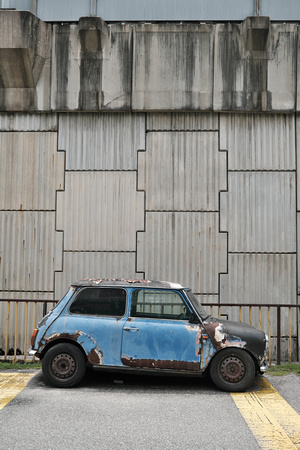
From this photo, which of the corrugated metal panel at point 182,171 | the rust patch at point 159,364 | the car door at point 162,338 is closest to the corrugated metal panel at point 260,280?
the corrugated metal panel at point 182,171

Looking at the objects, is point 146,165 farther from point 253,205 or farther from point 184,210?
point 253,205

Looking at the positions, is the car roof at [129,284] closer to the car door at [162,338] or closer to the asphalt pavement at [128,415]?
the car door at [162,338]

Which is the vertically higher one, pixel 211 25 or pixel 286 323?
pixel 211 25

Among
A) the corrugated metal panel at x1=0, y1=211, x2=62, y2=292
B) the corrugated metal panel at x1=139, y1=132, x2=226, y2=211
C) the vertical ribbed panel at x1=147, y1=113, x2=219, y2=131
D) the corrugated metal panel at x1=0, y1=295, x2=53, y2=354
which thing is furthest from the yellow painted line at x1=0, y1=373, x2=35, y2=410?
the vertical ribbed panel at x1=147, y1=113, x2=219, y2=131

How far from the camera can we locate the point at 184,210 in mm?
10594

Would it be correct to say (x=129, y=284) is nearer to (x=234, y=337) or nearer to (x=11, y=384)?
(x=234, y=337)

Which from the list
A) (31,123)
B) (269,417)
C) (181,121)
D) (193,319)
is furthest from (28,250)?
(269,417)

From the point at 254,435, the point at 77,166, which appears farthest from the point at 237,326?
the point at 77,166

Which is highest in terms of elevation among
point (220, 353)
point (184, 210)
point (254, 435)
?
point (184, 210)

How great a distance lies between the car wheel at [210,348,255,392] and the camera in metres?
6.92

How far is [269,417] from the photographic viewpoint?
5773 millimetres

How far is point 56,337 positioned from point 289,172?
635cm

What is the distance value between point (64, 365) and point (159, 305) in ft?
5.44

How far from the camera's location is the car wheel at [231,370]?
6918mm
